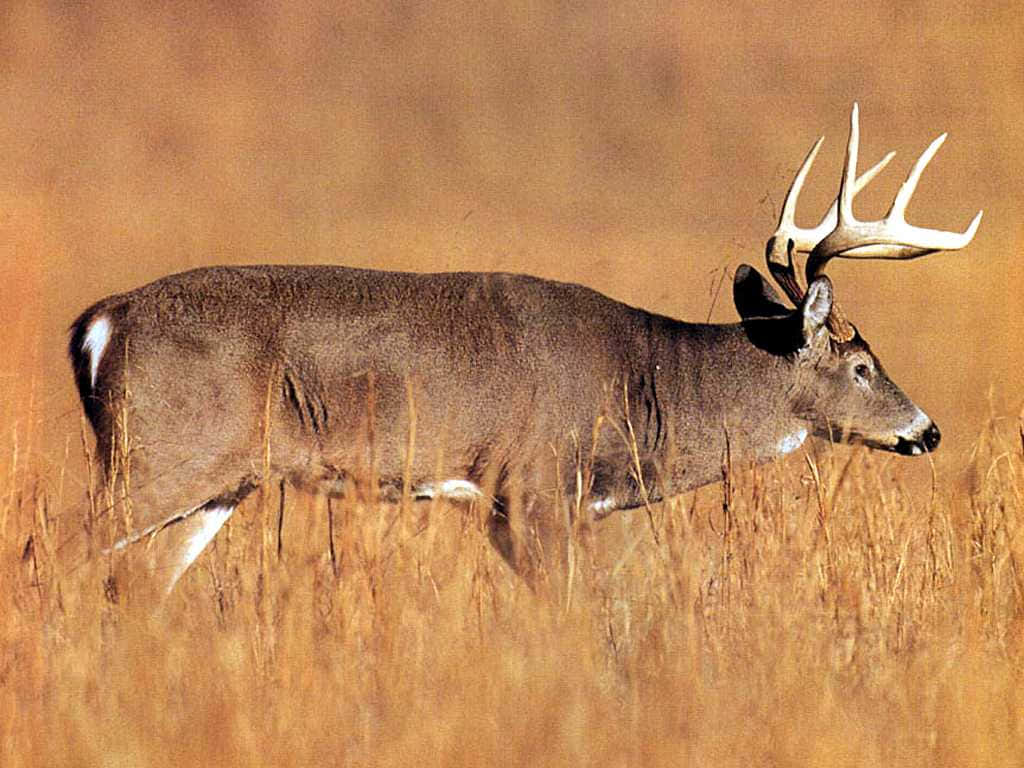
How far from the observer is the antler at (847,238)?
8.10 meters

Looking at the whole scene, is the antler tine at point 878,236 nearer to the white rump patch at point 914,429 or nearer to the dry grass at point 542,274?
the white rump patch at point 914,429

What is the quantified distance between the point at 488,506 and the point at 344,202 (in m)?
21.4

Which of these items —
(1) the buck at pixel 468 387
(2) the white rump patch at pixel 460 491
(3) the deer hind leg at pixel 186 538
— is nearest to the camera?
(1) the buck at pixel 468 387

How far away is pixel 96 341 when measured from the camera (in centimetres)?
715

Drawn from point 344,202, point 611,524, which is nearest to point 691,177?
point 344,202

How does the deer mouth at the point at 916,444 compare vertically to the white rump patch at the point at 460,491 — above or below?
above

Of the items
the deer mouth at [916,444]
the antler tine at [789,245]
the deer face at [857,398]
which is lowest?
the deer mouth at [916,444]

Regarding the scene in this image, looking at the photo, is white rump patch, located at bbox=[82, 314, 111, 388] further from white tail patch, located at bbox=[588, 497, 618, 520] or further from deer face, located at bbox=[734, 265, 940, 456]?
deer face, located at bbox=[734, 265, 940, 456]

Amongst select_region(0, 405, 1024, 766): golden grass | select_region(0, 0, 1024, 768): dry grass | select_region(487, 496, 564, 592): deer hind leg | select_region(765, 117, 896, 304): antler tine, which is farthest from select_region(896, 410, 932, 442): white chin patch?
select_region(487, 496, 564, 592): deer hind leg

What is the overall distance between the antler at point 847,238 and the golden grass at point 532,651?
147cm

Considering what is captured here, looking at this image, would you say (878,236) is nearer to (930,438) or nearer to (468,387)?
(930,438)

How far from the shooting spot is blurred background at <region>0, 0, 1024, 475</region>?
22234 millimetres

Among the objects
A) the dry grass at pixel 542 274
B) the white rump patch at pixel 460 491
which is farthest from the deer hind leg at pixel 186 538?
the white rump patch at pixel 460 491

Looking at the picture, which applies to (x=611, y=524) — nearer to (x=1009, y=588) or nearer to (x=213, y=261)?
(x=1009, y=588)
